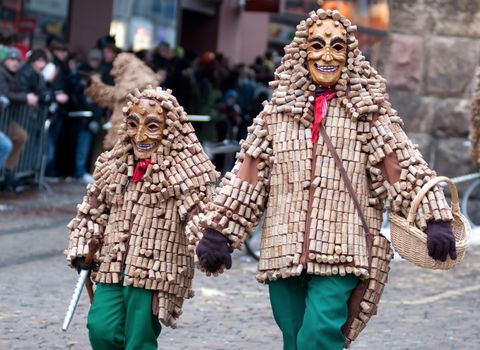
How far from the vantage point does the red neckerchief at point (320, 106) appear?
20.1 feet

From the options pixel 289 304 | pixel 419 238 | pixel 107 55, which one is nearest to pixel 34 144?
pixel 107 55

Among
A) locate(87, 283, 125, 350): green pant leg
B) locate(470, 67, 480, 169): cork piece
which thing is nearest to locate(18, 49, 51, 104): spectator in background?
locate(470, 67, 480, 169): cork piece

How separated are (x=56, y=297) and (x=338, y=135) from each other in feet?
13.5

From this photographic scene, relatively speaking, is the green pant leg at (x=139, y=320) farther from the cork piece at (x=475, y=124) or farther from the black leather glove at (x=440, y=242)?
the cork piece at (x=475, y=124)

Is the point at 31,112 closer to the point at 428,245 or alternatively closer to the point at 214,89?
the point at 214,89

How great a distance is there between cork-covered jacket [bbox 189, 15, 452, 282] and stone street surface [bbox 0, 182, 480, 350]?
7.47ft

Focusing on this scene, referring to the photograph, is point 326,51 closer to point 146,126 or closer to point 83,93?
point 146,126

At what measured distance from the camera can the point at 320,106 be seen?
20.2ft

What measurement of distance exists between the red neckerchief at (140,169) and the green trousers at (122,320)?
511mm

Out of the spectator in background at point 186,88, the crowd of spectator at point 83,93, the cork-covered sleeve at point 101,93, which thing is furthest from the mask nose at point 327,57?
the spectator in background at point 186,88

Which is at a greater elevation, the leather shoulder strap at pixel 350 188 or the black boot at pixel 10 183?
the leather shoulder strap at pixel 350 188

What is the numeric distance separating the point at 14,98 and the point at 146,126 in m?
8.88

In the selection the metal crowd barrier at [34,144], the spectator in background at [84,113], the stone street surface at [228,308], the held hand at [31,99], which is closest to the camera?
the stone street surface at [228,308]

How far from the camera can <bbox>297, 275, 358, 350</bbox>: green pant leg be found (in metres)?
5.88
